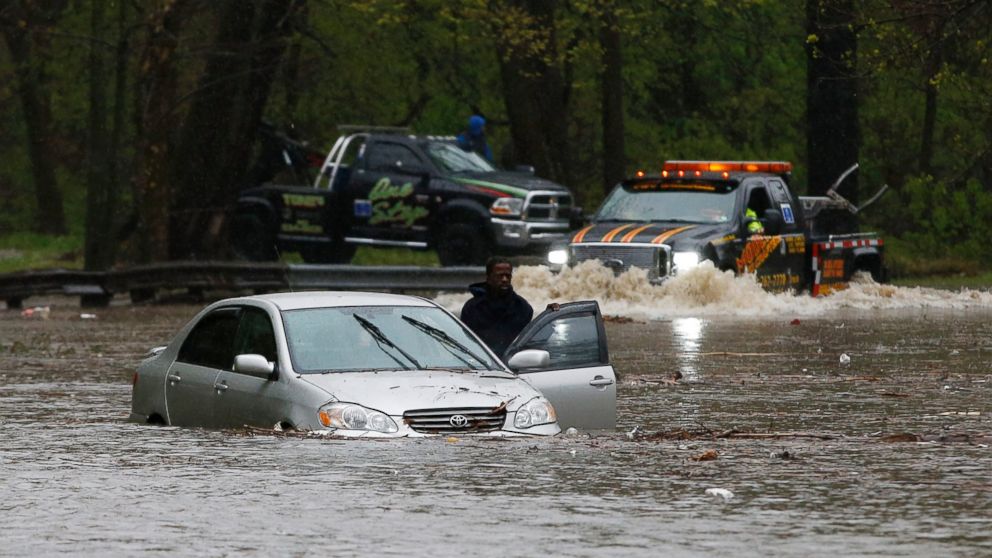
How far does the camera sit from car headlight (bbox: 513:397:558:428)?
11477 millimetres

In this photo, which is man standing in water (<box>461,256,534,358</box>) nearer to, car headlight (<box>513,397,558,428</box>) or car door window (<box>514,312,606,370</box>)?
car door window (<box>514,312,606,370</box>)

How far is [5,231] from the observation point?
6119cm

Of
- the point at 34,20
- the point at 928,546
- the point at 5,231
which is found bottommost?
the point at 5,231

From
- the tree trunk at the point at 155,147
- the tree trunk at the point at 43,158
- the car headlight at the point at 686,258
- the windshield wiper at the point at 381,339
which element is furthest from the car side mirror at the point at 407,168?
the tree trunk at the point at 43,158

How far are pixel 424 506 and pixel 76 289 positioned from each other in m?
20.9

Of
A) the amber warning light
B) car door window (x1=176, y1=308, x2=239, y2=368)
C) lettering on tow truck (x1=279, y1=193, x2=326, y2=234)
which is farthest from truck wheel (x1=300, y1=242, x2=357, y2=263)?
car door window (x1=176, y1=308, x2=239, y2=368)

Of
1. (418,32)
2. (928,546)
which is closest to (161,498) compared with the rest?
(928,546)

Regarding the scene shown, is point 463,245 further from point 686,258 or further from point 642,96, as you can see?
point 642,96

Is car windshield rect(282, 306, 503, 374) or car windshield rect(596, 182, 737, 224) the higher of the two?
car windshield rect(282, 306, 503, 374)

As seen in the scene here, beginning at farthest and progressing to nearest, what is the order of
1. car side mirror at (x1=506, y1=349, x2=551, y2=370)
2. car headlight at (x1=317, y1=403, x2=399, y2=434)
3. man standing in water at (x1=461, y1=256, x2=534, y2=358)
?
man standing in water at (x1=461, y1=256, x2=534, y2=358), car side mirror at (x1=506, y1=349, x2=551, y2=370), car headlight at (x1=317, y1=403, x2=399, y2=434)

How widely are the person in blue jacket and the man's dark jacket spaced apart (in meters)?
19.7

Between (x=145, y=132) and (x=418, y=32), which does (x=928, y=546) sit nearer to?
(x=145, y=132)

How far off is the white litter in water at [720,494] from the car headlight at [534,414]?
2402 millimetres

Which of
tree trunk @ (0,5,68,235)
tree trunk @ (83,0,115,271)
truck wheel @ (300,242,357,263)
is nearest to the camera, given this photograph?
tree trunk @ (83,0,115,271)
